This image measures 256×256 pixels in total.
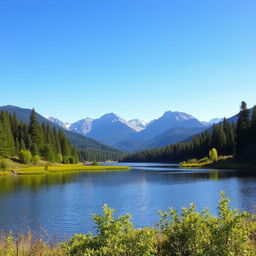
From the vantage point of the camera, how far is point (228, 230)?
897 centimetres

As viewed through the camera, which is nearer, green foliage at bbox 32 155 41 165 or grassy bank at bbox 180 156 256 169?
grassy bank at bbox 180 156 256 169

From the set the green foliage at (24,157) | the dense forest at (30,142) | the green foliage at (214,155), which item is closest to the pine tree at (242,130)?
the green foliage at (214,155)

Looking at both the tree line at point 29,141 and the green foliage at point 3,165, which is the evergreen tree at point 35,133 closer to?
the tree line at point 29,141

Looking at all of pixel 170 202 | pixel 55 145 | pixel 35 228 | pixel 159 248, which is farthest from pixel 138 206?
pixel 55 145

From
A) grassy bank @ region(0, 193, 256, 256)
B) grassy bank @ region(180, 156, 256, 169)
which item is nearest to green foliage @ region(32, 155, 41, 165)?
grassy bank @ region(180, 156, 256, 169)

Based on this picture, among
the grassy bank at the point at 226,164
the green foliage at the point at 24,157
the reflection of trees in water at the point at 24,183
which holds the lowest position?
the reflection of trees in water at the point at 24,183

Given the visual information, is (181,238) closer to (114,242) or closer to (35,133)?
(114,242)

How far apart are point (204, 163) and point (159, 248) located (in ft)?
492

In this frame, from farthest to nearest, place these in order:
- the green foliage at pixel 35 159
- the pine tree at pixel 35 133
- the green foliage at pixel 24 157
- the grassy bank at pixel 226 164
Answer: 1. the pine tree at pixel 35 133
2. the green foliage at pixel 35 159
3. the green foliage at pixel 24 157
4. the grassy bank at pixel 226 164

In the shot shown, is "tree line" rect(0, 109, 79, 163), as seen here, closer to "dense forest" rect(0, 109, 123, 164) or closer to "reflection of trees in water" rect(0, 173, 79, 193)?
"dense forest" rect(0, 109, 123, 164)

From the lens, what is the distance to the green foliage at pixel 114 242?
28.3 feet

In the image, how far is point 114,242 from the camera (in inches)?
350

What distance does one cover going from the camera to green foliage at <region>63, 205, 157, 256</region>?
8641mm

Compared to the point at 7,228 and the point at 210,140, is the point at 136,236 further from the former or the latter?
the point at 210,140
